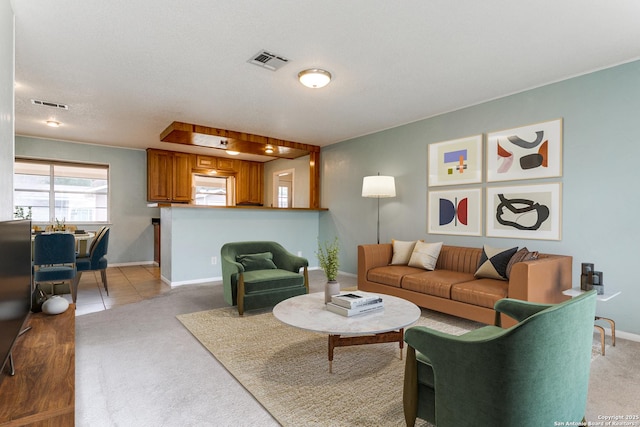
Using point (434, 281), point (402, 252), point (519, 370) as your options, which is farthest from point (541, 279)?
point (519, 370)

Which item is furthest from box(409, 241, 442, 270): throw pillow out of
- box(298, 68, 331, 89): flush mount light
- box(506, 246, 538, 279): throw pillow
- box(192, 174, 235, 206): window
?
box(192, 174, 235, 206): window

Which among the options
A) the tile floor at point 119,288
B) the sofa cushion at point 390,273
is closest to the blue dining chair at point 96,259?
the tile floor at point 119,288

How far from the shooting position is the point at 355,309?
2.39m

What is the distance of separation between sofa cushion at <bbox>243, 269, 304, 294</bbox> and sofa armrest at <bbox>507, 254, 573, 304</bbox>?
214 cm

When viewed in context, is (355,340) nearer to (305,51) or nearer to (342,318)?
(342,318)

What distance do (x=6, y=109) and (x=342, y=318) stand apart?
2.54 m

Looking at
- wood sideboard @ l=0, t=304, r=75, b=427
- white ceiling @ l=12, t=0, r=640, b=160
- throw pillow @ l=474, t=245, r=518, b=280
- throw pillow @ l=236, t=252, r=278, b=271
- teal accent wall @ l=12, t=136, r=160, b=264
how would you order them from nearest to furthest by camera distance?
wood sideboard @ l=0, t=304, r=75, b=427 → white ceiling @ l=12, t=0, r=640, b=160 → throw pillow @ l=474, t=245, r=518, b=280 → throw pillow @ l=236, t=252, r=278, b=271 → teal accent wall @ l=12, t=136, r=160, b=264

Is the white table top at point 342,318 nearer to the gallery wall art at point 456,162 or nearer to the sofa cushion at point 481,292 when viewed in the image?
the sofa cushion at point 481,292

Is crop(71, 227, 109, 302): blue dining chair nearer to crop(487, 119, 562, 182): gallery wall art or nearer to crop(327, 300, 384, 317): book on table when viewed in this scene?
crop(327, 300, 384, 317): book on table

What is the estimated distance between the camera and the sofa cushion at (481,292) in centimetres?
297

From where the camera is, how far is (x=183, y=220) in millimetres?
5125

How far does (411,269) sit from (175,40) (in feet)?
10.9

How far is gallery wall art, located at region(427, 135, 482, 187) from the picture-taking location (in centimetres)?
411

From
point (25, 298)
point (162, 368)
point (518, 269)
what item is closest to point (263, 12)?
point (25, 298)
